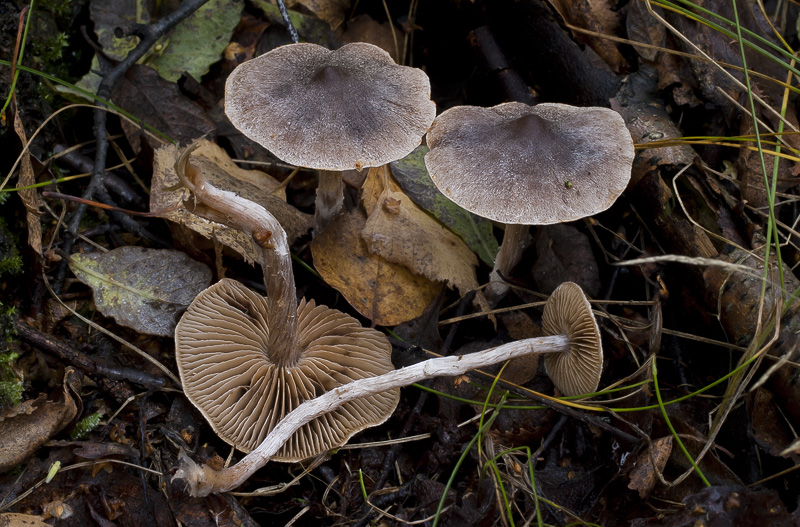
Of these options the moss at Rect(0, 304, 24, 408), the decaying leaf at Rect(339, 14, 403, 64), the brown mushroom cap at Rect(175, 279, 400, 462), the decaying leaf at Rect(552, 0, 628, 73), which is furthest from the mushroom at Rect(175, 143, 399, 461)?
the decaying leaf at Rect(552, 0, 628, 73)

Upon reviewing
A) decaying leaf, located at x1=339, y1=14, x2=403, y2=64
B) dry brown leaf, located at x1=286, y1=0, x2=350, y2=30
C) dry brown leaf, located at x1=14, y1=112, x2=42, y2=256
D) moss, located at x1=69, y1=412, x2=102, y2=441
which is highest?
dry brown leaf, located at x1=286, y1=0, x2=350, y2=30

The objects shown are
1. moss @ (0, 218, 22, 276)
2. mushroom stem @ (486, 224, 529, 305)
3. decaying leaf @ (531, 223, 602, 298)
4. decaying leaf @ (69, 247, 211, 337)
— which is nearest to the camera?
moss @ (0, 218, 22, 276)

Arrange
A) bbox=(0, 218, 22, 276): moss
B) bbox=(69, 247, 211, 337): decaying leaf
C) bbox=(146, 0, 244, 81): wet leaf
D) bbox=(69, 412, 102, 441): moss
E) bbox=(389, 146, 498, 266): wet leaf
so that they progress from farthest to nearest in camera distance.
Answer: bbox=(146, 0, 244, 81): wet leaf, bbox=(389, 146, 498, 266): wet leaf, bbox=(69, 247, 211, 337): decaying leaf, bbox=(0, 218, 22, 276): moss, bbox=(69, 412, 102, 441): moss

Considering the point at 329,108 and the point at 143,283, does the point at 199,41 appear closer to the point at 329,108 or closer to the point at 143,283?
the point at 329,108

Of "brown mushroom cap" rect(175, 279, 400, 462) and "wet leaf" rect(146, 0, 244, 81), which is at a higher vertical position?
"wet leaf" rect(146, 0, 244, 81)

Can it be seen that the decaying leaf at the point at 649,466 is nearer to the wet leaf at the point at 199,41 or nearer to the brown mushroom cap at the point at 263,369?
the brown mushroom cap at the point at 263,369

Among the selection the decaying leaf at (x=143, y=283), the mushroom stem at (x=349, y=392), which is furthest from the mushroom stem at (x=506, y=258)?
the decaying leaf at (x=143, y=283)

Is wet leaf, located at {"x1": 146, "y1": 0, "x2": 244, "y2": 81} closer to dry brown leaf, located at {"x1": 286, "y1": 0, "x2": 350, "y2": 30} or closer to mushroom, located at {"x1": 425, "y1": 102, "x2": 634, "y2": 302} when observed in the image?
dry brown leaf, located at {"x1": 286, "y1": 0, "x2": 350, "y2": 30}
